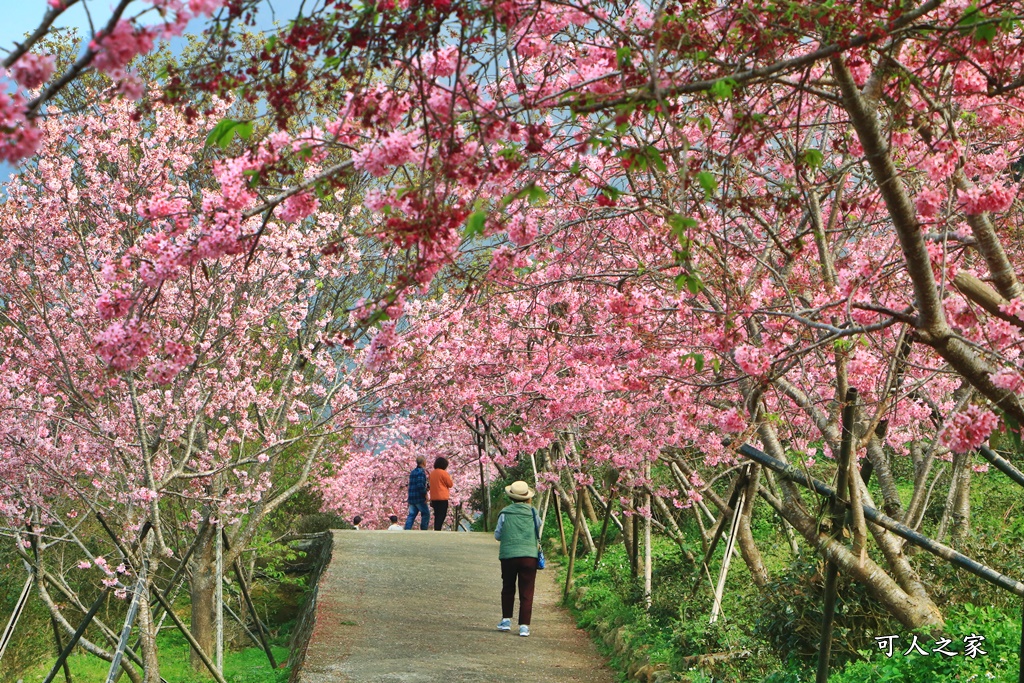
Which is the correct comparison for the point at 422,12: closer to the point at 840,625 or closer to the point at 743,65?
the point at 743,65

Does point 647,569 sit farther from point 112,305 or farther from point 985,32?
point 985,32

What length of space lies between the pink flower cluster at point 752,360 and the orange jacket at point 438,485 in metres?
15.6

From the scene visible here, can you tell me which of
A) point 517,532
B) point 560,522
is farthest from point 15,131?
point 560,522

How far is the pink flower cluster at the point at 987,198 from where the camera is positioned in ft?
14.2

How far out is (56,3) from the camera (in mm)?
2338

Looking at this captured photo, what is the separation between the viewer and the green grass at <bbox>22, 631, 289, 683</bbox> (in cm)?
1197

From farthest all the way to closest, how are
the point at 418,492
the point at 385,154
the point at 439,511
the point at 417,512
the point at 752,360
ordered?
the point at 417,512 → the point at 418,492 → the point at 439,511 → the point at 752,360 → the point at 385,154

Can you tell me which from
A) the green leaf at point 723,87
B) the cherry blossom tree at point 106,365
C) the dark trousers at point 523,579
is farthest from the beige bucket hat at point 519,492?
the green leaf at point 723,87

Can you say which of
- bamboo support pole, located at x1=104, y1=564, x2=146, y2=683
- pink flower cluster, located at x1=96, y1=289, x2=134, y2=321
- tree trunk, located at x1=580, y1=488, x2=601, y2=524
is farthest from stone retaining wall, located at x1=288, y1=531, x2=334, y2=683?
pink flower cluster, located at x1=96, y1=289, x2=134, y2=321

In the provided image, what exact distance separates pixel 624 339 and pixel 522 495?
2.97 m

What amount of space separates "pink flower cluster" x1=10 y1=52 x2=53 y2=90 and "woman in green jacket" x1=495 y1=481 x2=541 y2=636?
8707 millimetres

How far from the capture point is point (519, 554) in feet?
34.8

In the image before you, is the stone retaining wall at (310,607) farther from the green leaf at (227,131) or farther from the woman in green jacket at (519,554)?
the green leaf at (227,131)

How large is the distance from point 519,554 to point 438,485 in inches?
394
